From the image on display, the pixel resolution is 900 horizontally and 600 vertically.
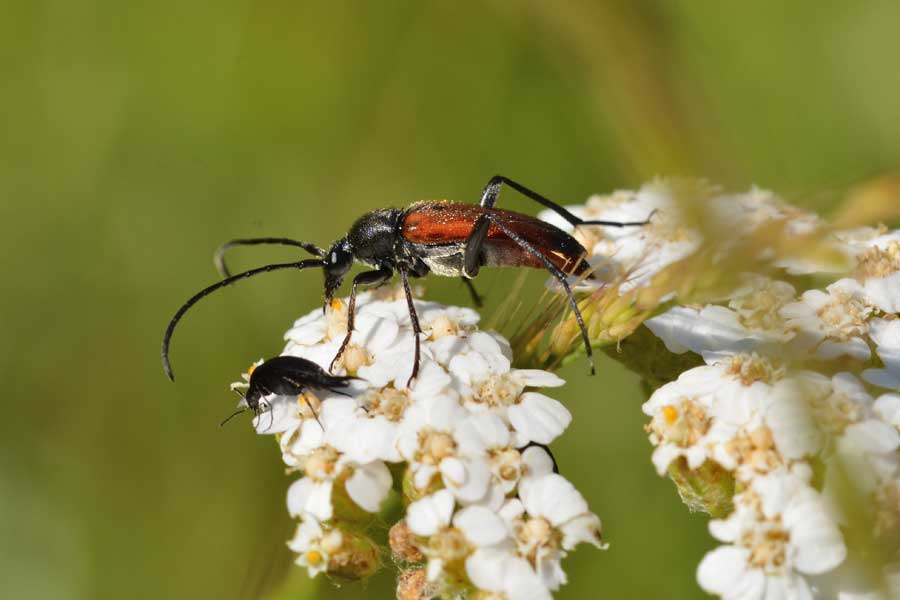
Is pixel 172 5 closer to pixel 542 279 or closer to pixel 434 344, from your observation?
pixel 542 279

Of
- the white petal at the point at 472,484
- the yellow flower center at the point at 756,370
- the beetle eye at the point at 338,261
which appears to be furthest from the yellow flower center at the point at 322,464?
the beetle eye at the point at 338,261

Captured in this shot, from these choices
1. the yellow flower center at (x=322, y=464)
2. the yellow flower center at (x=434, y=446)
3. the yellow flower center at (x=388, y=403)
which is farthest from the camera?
the yellow flower center at (x=388, y=403)

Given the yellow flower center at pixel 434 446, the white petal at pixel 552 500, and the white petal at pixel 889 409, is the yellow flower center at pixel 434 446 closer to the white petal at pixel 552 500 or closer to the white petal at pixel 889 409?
the white petal at pixel 552 500

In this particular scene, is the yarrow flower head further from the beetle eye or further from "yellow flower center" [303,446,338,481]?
the beetle eye

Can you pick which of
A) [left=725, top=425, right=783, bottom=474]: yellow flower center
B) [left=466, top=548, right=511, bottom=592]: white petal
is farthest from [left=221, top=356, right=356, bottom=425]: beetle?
[left=725, top=425, right=783, bottom=474]: yellow flower center

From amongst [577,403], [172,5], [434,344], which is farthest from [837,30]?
[172,5]
